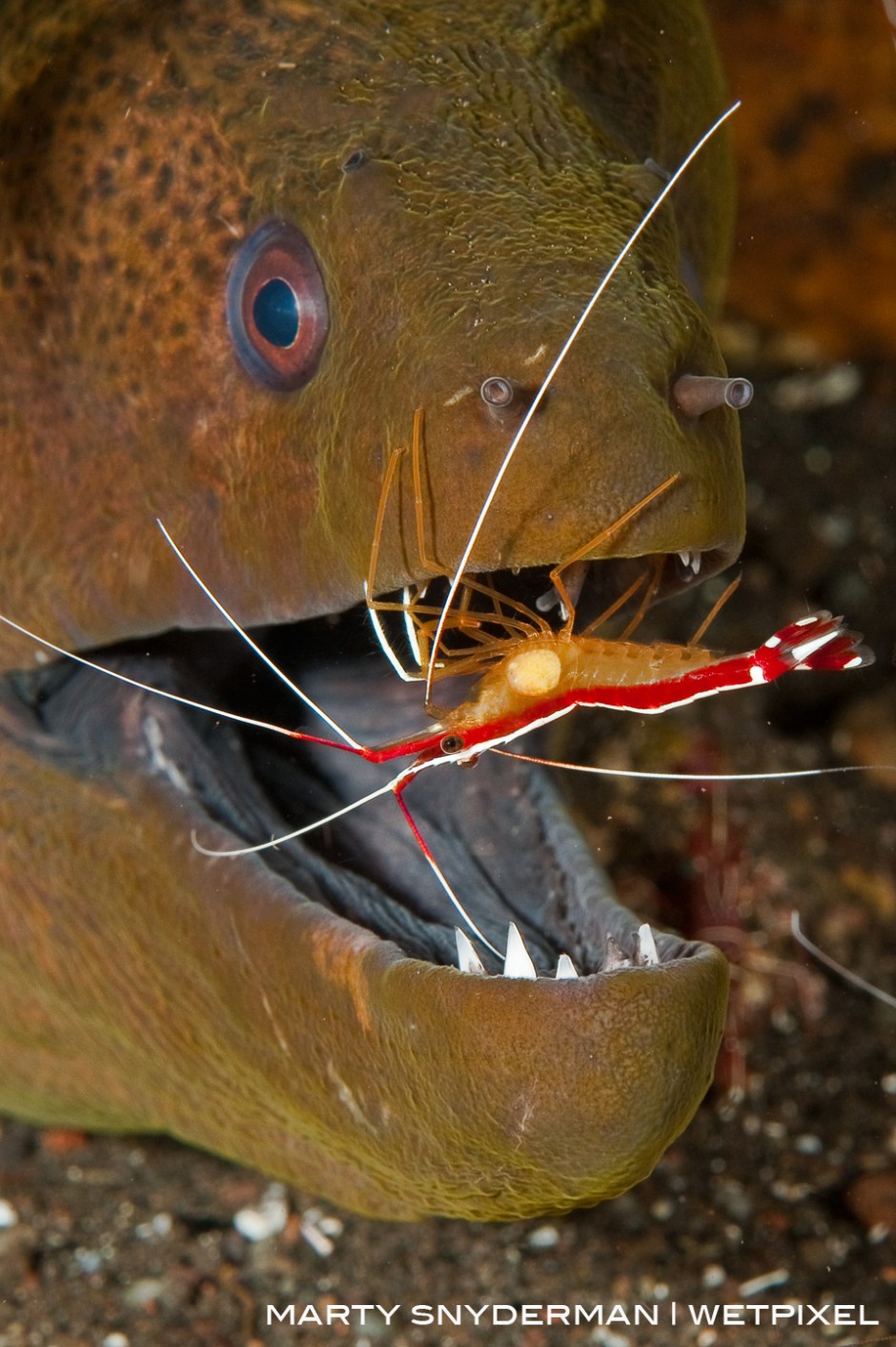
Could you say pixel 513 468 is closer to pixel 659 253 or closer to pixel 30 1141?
pixel 659 253

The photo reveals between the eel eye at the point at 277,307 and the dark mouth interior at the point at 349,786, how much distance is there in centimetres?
43

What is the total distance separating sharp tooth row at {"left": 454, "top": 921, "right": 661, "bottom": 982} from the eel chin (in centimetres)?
1

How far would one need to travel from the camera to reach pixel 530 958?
2.01 m

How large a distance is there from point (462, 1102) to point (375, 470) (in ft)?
3.04

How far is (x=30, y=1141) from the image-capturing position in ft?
11.7

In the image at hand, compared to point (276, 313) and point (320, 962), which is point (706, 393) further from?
point (320, 962)

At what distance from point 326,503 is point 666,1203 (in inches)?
85.2

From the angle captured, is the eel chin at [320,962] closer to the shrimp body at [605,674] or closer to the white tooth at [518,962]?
the white tooth at [518,962]

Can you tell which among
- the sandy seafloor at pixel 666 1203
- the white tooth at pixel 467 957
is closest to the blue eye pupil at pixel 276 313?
the white tooth at pixel 467 957

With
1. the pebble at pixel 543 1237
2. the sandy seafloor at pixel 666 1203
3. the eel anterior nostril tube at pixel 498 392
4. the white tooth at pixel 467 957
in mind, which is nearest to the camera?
the eel anterior nostril tube at pixel 498 392

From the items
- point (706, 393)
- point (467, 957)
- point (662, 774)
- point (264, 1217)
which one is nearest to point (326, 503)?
point (706, 393)

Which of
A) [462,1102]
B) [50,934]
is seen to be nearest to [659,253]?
[462,1102]

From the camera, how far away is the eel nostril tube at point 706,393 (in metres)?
1.77

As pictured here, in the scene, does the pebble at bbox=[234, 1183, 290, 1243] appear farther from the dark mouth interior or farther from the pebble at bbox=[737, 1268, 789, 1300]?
the dark mouth interior
